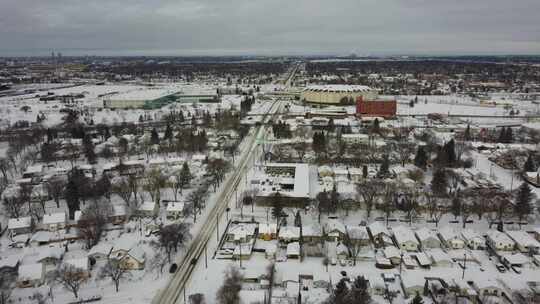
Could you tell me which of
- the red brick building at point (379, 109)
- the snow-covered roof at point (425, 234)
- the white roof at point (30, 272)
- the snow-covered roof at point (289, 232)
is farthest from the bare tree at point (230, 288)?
the red brick building at point (379, 109)

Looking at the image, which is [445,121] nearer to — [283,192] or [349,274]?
[283,192]

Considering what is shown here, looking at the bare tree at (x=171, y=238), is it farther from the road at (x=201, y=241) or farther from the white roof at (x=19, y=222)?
the white roof at (x=19, y=222)

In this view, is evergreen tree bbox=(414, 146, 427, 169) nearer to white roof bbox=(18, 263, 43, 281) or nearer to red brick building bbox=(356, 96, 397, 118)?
red brick building bbox=(356, 96, 397, 118)

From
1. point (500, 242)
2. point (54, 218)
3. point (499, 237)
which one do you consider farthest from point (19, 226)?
point (499, 237)

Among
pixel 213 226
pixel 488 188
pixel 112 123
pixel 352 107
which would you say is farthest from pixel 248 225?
pixel 352 107

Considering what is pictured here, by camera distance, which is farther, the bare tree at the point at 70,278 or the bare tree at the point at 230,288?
the bare tree at the point at 70,278

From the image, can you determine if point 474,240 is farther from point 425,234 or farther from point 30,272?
point 30,272
